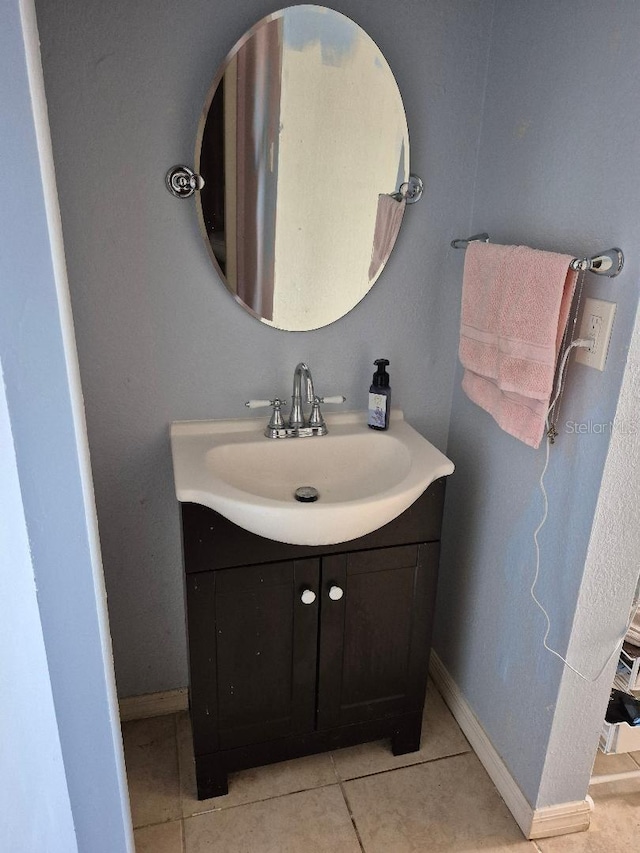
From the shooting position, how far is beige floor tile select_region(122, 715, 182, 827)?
5.11ft

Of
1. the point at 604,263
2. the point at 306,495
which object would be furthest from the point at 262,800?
the point at 604,263

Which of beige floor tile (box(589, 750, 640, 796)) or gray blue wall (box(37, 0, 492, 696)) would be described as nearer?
gray blue wall (box(37, 0, 492, 696))

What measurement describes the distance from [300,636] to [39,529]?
84 cm

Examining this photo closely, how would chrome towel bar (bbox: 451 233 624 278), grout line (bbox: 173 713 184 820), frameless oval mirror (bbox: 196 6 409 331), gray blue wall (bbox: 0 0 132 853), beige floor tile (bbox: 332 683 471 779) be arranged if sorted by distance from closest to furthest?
1. gray blue wall (bbox: 0 0 132 853)
2. chrome towel bar (bbox: 451 233 624 278)
3. frameless oval mirror (bbox: 196 6 409 331)
4. grout line (bbox: 173 713 184 820)
5. beige floor tile (bbox: 332 683 471 779)

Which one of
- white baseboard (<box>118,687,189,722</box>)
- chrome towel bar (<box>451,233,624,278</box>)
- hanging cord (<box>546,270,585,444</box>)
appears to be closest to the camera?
chrome towel bar (<box>451,233,624,278</box>)

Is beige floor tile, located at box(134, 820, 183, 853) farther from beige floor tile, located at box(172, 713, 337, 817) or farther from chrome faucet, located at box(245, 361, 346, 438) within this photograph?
chrome faucet, located at box(245, 361, 346, 438)

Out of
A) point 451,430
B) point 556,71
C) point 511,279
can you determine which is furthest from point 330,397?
point 556,71

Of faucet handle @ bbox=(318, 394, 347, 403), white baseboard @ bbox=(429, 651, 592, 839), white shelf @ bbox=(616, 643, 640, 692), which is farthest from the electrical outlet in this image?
white baseboard @ bbox=(429, 651, 592, 839)

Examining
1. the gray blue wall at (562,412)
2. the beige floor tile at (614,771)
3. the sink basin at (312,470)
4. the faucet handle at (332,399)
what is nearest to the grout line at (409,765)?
the gray blue wall at (562,412)

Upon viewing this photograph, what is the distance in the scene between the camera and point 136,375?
151 centimetres

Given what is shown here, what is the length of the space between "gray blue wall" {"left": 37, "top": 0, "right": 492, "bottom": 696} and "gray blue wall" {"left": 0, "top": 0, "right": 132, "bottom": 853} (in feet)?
1.65

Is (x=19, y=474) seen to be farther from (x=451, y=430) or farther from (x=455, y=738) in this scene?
(x=455, y=738)

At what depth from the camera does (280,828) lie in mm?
1528

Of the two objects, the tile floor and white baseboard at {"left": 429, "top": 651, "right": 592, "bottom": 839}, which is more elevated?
white baseboard at {"left": 429, "top": 651, "right": 592, "bottom": 839}
